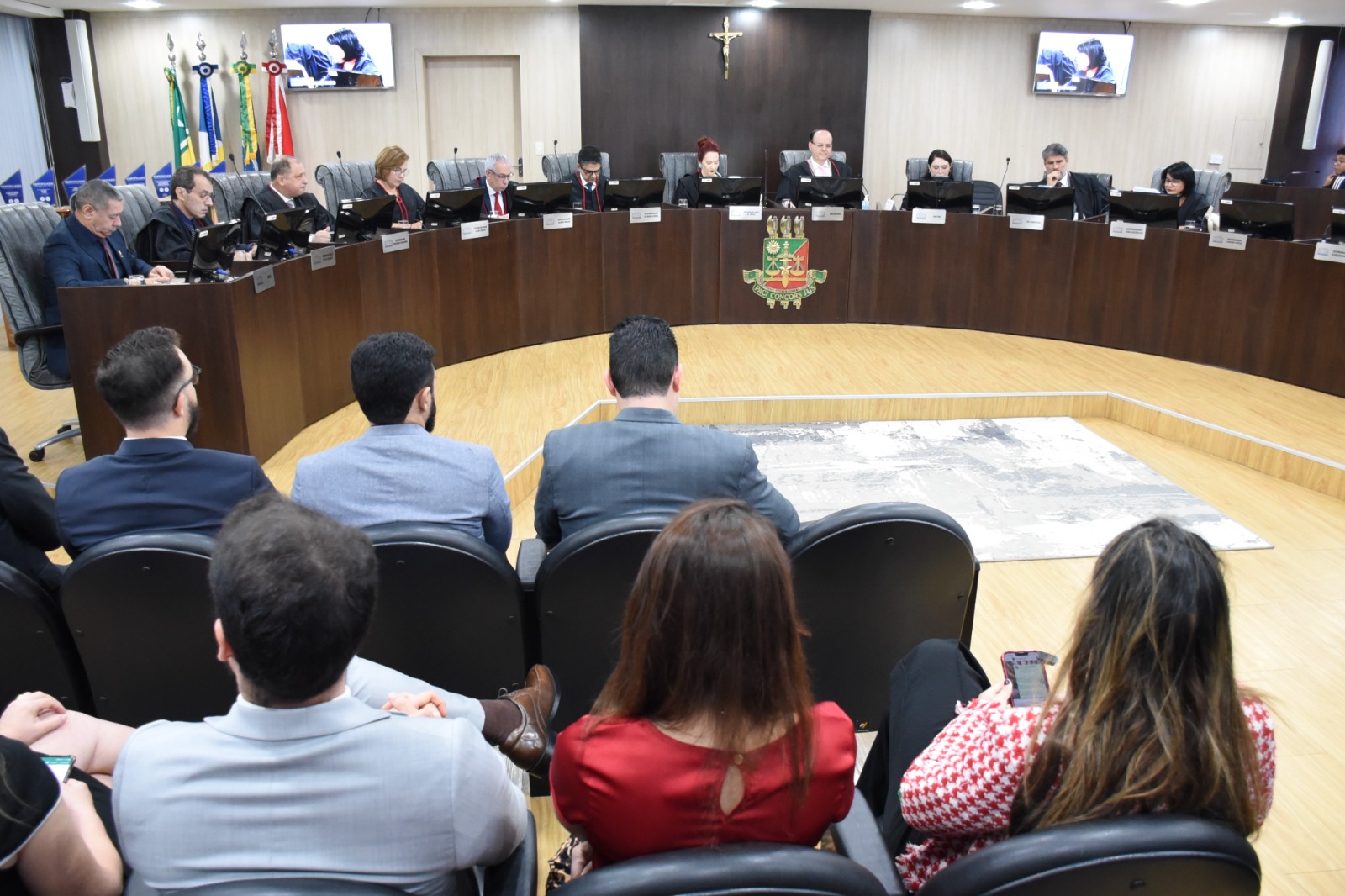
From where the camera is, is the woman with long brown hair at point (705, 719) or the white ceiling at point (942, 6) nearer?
the woman with long brown hair at point (705, 719)

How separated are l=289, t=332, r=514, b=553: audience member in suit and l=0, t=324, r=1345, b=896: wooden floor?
0.70 meters

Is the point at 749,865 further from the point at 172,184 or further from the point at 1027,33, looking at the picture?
the point at 1027,33

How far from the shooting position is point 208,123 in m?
9.80

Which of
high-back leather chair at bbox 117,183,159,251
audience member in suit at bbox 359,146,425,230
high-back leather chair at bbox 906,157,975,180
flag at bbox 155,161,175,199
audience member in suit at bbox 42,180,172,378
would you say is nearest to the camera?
audience member in suit at bbox 42,180,172,378

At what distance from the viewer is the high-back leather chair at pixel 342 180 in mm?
6863

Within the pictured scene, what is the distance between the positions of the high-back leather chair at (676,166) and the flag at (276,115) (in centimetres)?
360

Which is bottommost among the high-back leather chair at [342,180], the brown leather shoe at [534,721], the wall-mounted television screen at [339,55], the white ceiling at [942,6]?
the brown leather shoe at [534,721]

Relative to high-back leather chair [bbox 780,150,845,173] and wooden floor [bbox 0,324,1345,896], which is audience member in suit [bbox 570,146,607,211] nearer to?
wooden floor [bbox 0,324,1345,896]

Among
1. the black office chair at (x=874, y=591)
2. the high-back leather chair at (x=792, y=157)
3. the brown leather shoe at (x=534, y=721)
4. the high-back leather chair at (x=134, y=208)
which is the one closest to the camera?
the brown leather shoe at (x=534, y=721)

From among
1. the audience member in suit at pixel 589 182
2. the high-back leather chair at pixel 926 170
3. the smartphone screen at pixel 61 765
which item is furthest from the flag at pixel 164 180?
the smartphone screen at pixel 61 765

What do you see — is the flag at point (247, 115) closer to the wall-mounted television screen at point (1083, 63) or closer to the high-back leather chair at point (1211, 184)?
the wall-mounted television screen at point (1083, 63)

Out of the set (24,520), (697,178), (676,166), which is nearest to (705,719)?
(24,520)

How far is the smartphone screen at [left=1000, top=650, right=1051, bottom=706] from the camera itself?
139 cm

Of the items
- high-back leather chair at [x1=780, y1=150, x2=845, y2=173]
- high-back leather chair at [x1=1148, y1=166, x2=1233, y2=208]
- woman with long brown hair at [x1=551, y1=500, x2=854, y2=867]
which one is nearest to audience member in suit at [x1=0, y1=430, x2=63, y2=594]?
woman with long brown hair at [x1=551, y1=500, x2=854, y2=867]
